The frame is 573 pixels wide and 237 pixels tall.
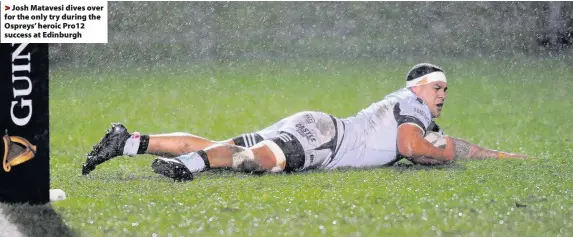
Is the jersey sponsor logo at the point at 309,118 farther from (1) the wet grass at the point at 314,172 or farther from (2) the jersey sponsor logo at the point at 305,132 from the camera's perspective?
(1) the wet grass at the point at 314,172

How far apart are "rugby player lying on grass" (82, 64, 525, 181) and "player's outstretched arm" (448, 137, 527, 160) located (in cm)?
3

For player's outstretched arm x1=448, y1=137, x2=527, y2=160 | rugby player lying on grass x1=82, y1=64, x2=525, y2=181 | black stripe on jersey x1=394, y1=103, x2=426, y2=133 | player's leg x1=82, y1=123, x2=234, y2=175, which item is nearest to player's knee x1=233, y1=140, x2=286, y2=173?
rugby player lying on grass x1=82, y1=64, x2=525, y2=181

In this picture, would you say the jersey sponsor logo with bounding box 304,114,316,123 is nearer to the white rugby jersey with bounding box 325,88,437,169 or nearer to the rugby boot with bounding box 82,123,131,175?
the white rugby jersey with bounding box 325,88,437,169

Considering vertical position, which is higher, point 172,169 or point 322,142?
point 322,142

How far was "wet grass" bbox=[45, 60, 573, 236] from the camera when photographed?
5.93 m

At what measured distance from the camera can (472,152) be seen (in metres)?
7.88

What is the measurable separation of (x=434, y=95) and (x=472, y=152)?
1.81ft

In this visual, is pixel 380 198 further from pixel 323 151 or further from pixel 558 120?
pixel 558 120

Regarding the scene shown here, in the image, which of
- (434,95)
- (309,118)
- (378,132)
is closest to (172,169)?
(309,118)

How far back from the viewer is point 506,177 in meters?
7.27

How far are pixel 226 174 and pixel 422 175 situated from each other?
129 cm

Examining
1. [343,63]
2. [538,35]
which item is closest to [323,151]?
[343,63]

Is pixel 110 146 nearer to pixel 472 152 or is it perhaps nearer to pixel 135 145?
pixel 135 145

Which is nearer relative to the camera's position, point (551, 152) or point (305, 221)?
point (305, 221)
